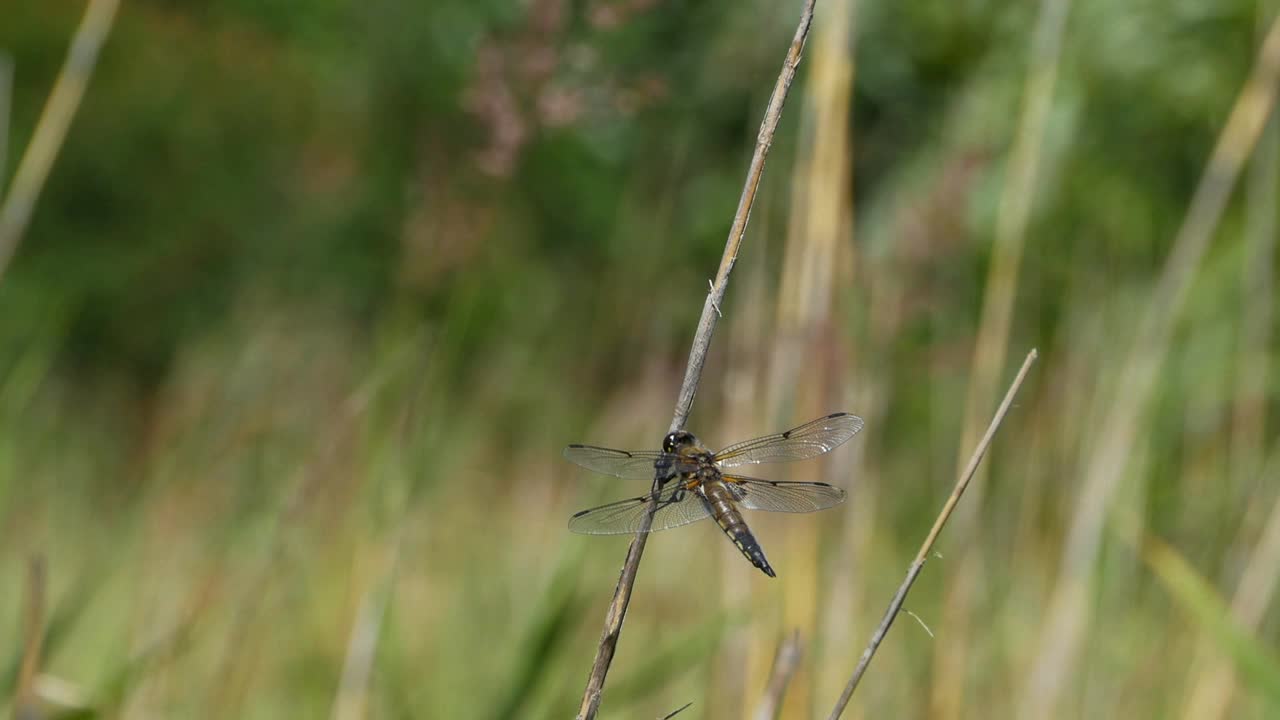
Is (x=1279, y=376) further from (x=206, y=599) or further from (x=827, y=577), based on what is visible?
(x=206, y=599)

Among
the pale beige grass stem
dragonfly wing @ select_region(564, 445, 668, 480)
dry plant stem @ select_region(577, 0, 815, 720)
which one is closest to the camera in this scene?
dry plant stem @ select_region(577, 0, 815, 720)

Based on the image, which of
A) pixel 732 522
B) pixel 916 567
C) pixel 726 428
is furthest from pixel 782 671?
pixel 726 428

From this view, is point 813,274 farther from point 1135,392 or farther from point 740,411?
point 1135,392

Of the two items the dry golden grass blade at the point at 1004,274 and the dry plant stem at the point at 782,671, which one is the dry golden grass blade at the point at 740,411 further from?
the dry plant stem at the point at 782,671

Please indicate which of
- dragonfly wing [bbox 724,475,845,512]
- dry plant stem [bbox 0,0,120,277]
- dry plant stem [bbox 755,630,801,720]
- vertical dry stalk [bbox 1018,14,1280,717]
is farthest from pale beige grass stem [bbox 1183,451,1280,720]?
dry plant stem [bbox 0,0,120,277]

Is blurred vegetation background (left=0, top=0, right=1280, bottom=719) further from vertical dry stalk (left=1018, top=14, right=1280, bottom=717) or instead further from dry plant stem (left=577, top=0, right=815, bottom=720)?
dry plant stem (left=577, top=0, right=815, bottom=720)

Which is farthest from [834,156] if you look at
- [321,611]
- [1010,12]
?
[1010,12]
